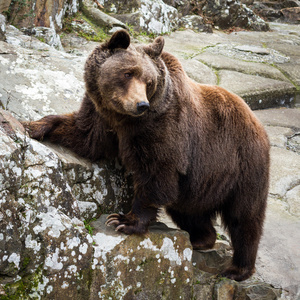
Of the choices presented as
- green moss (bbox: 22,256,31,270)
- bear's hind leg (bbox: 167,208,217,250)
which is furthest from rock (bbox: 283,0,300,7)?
green moss (bbox: 22,256,31,270)

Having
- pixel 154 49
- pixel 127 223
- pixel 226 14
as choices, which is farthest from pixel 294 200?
pixel 226 14

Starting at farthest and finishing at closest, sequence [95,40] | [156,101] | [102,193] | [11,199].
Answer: [95,40] < [102,193] < [156,101] < [11,199]

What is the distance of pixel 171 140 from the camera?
3.68m

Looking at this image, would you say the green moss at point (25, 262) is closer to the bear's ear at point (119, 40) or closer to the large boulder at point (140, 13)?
the bear's ear at point (119, 40)

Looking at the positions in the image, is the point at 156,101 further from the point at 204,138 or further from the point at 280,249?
the point at 280,249

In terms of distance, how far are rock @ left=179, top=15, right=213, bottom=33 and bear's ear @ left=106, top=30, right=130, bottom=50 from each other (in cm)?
996

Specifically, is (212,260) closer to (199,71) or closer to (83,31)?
(199,71)

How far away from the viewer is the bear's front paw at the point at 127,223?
11.6ft

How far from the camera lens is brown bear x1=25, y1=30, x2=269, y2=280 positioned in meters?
3.48

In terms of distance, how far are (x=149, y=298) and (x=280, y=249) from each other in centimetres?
219

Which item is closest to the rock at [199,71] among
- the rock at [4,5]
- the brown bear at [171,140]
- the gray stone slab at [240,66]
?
the gray stone slab at [240,66]

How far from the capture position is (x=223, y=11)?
1464cm

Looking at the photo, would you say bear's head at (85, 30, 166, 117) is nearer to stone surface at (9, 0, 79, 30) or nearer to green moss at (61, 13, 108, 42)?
stone surface at (9, 0, 79, 30)

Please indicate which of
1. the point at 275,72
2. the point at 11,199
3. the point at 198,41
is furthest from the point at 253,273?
the point at 198,41
